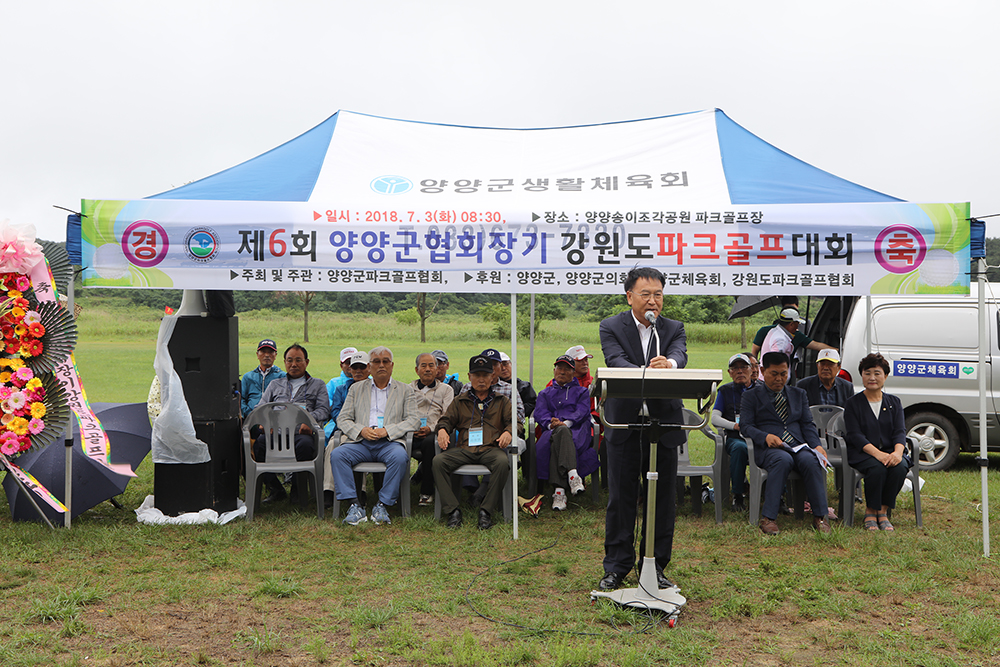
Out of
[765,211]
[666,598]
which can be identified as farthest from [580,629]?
[765,211]

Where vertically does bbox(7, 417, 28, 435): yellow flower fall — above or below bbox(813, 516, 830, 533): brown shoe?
above

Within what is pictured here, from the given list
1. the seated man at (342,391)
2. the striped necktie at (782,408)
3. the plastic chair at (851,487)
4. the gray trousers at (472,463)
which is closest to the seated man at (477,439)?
the gray trousers at (472,463)

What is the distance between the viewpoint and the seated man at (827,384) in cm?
649

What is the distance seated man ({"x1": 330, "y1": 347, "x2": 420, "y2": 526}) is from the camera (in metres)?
5.69

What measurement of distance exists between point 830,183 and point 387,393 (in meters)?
3.57

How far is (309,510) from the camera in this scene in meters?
5.97

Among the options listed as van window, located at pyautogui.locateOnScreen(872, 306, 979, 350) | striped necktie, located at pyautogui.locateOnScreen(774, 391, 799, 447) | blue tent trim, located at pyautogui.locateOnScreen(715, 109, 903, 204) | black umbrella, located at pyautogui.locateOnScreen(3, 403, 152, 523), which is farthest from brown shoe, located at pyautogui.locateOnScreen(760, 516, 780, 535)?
black umbrella, located at pyautogui.locateOnScreen(3, 403, 152, 523)

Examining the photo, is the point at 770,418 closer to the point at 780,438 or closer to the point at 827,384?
the point at 780,438

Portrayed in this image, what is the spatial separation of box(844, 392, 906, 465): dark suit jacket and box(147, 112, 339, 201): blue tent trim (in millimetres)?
4196

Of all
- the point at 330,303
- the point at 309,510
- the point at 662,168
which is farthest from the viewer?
the point at 330,303

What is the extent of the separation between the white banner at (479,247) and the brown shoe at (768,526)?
5.58 ft

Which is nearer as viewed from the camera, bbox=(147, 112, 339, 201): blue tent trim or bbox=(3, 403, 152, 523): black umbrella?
bbox=(147, 112, 339, 201): blue tent trim

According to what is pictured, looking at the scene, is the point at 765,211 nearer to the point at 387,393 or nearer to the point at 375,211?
the point at 375,211

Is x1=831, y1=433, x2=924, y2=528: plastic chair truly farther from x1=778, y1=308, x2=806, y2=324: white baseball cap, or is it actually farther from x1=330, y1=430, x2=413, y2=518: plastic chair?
Answer: x1=330, y1=430, x2=413, y2=518: plastic chair
